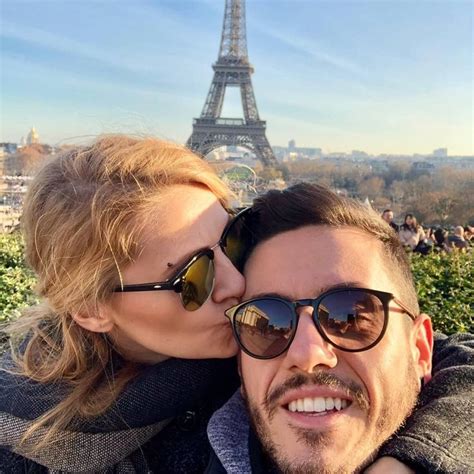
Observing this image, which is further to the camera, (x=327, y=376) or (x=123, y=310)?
(x=123, y=310)

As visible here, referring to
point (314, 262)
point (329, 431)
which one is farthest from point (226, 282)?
point (329, 431)

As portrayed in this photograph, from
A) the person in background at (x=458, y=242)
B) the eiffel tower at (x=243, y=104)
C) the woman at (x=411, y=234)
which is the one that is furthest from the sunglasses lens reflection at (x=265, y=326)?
the eiffel tower at (x=243, y=104)

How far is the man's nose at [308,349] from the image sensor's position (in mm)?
1372

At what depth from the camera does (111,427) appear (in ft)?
5.24

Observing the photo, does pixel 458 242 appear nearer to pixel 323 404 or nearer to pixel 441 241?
pixel 441 241

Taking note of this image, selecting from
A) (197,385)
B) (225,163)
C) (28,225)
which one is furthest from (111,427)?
(225,163)

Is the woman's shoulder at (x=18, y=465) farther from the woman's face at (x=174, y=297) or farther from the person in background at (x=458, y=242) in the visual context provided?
the person in background at (x=458, y=242)

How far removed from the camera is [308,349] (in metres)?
1.39

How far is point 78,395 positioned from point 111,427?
0.48 ft

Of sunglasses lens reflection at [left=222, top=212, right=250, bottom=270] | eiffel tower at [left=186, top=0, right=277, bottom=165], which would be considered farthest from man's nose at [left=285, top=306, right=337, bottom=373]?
eiffel tower at [left=186, top=0, right=277, bottom=165]

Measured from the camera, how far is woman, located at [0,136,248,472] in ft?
5.26

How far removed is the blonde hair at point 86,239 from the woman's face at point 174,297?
0.05 metres

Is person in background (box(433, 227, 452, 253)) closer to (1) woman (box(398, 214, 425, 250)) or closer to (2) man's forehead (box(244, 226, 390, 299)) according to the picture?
(1) woman (box(398, 214, 425, 250))

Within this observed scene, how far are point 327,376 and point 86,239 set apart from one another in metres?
0.81
